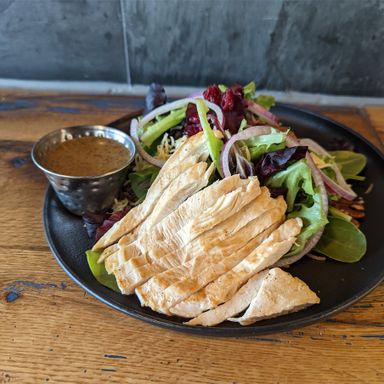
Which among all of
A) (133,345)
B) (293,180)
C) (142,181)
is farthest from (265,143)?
(133,345)

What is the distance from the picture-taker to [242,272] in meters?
1.68

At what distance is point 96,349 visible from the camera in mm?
1565

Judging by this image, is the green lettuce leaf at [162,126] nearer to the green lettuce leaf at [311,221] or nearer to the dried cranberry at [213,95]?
the dried cranberry at [213,95]

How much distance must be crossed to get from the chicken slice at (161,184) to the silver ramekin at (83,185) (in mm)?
215

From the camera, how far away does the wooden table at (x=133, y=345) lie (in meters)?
1.50

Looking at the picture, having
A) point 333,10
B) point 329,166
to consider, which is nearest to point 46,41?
point 333,10

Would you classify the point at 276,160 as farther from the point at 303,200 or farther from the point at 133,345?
the point at 133,345

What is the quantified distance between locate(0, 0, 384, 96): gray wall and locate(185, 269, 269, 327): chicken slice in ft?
6.33

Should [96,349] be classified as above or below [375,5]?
below

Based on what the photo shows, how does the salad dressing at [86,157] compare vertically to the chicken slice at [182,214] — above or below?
below

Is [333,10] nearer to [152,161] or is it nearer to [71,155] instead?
[152,161]

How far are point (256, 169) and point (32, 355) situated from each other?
47.6 inches

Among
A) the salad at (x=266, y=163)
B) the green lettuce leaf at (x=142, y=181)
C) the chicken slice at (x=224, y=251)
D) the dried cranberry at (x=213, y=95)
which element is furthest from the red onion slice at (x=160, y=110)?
the chicken slice at (x=224, y=251)

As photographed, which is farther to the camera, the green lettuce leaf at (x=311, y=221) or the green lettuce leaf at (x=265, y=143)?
the green lettuce leaf at (x=265, y=143)
